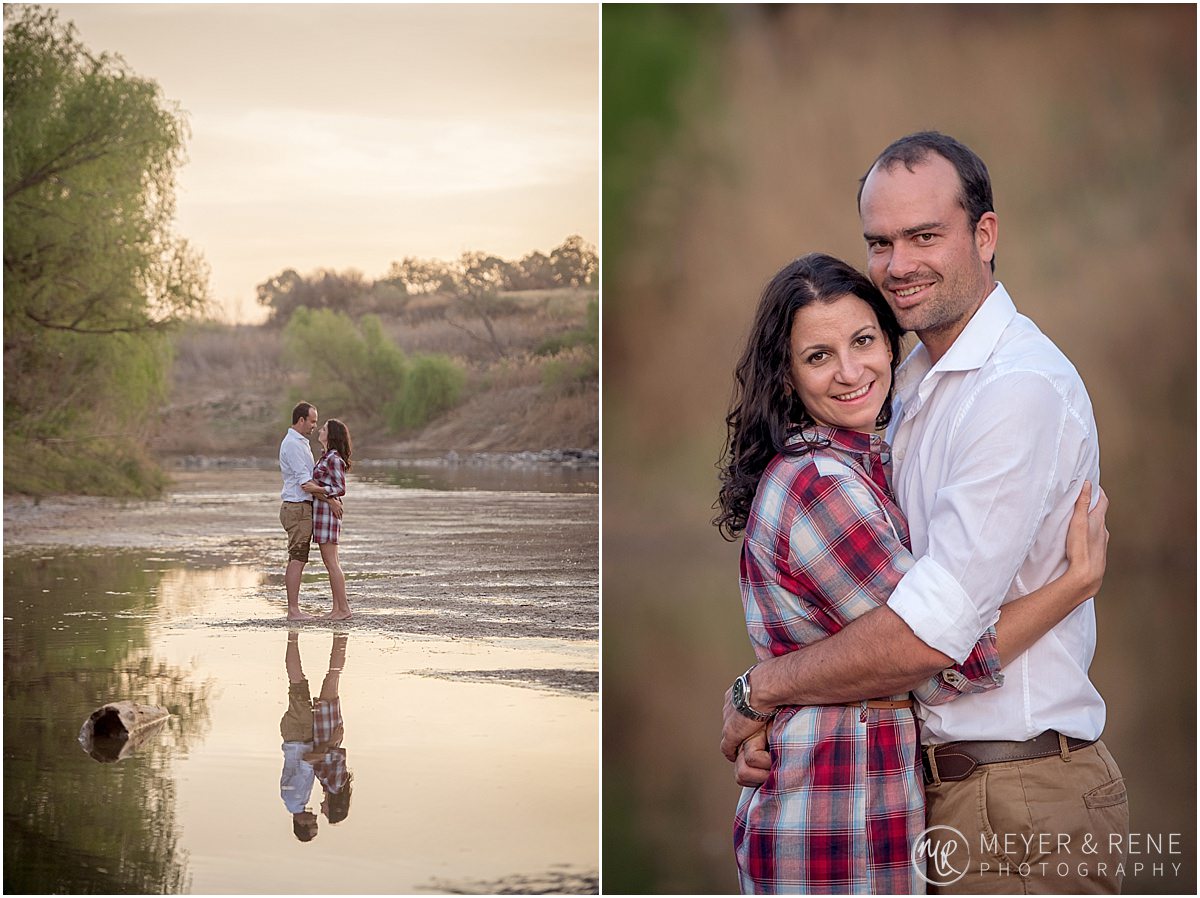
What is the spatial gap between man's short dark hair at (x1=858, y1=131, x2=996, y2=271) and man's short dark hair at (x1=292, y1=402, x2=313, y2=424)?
6.78 ft

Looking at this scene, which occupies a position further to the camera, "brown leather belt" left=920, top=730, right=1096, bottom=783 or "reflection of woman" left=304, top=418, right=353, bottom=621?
"reflection of woman" left=304, top=418, right=353, bottom=621

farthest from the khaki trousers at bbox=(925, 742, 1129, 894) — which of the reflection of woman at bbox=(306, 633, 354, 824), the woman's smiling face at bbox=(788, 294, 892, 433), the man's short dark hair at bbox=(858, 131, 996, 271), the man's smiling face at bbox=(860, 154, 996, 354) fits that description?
the reflection of woman at bbox=(306, 633, 354, 824)

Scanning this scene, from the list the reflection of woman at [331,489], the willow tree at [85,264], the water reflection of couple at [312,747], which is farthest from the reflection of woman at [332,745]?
the willow tree at [85,264]

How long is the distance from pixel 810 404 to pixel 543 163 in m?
1.88

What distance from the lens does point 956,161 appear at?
5.55 feet

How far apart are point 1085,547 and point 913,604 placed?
0.84ft

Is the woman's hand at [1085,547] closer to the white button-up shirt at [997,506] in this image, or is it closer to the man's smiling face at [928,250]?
the white button-up shirt at [997,506]

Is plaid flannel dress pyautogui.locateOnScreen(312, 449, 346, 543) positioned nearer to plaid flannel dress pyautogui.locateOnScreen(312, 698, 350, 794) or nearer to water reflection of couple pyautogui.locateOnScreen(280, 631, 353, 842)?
water reflection of couple pyautogui.locateOnScreen(280, 631, 353, 842)

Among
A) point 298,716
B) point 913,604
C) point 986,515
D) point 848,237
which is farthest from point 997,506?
point 848,237

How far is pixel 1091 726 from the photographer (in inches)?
62.4

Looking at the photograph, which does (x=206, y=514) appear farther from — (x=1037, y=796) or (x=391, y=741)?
(x=1037, y=796)

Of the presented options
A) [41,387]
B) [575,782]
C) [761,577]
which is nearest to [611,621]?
[575,782]

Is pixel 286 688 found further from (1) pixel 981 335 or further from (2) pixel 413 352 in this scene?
(1) pixel 981 335

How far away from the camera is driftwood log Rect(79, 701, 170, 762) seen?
302 cm
